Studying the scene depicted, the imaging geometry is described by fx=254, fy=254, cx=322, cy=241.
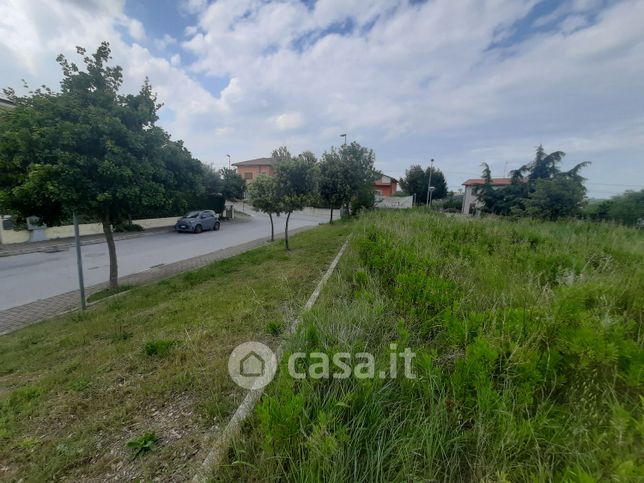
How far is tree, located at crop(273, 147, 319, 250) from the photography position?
9.91 meters

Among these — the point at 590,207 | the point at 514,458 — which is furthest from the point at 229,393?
the point at 590,207

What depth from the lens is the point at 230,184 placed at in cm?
2858

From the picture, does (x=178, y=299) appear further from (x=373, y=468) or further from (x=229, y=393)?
(x=373, y=468)

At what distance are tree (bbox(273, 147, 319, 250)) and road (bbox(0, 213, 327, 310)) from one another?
4.99 m

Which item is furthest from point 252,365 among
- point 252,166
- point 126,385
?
point 252,166

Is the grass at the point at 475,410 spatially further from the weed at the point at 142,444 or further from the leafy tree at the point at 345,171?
the leafy tree at the point at 345,171

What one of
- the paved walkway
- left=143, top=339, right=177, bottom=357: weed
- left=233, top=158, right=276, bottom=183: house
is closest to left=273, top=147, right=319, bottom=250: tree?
the paved walkway

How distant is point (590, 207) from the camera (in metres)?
16.0

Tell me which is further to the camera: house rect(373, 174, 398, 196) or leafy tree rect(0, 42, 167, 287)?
house rect(373, 174, 398, 196)

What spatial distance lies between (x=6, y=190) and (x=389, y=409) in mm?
8201

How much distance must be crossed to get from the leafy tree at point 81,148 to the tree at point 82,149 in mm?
12

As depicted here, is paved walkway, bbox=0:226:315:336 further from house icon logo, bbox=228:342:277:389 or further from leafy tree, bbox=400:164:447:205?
leafy tree, bbox=400:164:447:205

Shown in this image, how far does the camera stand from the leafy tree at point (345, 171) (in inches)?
791

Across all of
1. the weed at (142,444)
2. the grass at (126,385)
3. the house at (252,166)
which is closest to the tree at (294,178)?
the grass at (126,385)
